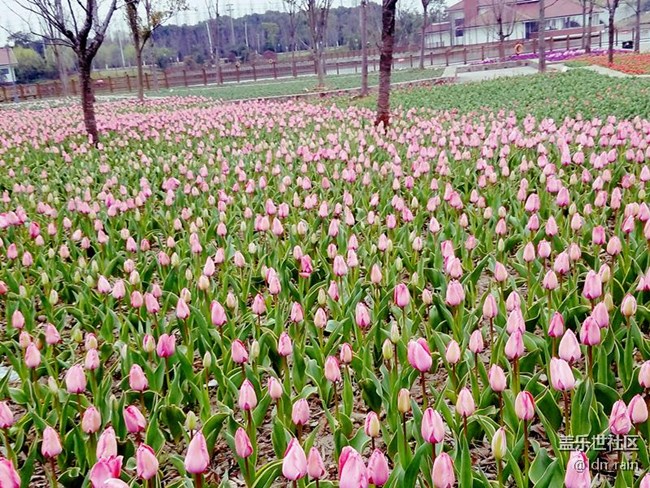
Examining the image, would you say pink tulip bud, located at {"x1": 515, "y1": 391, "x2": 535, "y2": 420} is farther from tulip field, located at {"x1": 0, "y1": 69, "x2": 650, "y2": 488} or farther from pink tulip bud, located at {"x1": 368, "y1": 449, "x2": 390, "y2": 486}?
pink tulip bud, located at {"x1": 368, "y1": 449, "x2": 390, "y2": 486}

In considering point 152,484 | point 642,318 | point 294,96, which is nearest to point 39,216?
point 152,484

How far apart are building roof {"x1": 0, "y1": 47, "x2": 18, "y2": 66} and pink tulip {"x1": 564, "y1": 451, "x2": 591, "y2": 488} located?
61821 mm

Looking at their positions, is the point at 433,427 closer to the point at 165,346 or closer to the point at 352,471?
the point at 352,471

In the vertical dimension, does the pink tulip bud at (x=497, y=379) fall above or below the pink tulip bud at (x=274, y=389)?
above

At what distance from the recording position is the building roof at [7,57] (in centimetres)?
5601

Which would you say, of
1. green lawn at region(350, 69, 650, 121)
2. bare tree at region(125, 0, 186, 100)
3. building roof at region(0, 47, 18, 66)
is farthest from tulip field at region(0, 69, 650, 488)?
building roof at region(0, 47, 18, 66)

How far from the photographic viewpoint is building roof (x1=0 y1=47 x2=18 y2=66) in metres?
56.0

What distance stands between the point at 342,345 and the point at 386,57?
9.31m

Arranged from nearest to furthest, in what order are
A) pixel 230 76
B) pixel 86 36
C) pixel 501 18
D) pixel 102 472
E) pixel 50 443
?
pixel 102 472, pixel 50 443, pixel 86 36, pixel 501 18, pixel 230 76

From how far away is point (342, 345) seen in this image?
2566mm

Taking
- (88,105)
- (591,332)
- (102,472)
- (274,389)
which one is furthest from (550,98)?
(102,472)

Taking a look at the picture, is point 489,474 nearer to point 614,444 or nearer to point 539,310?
point 614,444

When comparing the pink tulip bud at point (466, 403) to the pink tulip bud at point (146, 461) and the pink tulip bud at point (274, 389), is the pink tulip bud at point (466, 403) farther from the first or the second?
the pink tulip bud at point (146, 461)

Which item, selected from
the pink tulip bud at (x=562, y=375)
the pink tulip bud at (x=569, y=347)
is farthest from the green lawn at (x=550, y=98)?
the pink tulip bud at (x=562, y=375)
